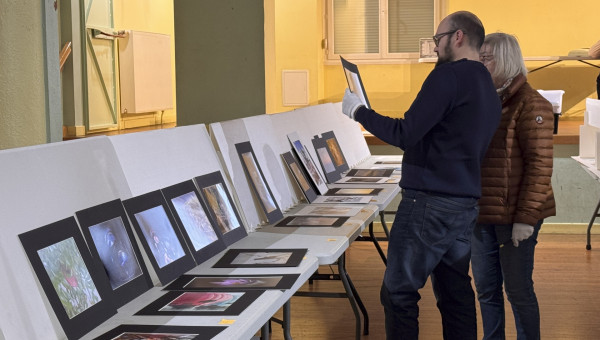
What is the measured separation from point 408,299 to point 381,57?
9157mm

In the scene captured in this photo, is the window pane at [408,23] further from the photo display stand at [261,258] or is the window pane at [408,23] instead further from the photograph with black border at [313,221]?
the photo display stand at [261,258]

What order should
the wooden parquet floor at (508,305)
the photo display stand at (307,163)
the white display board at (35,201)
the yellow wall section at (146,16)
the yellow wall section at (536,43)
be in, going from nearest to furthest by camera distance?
the white display board at (35,201) → the photo display stand at (307,163) → the wooden parquet floor at (508,305) → the yellow wall section at (536,43) → the yellow wall section at (146,16)

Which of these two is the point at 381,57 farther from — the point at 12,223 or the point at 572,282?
the point at 12,223

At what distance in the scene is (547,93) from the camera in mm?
9836

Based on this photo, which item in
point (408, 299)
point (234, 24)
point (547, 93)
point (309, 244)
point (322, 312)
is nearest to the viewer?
point (309, 244)

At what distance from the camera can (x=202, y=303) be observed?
2.15 m

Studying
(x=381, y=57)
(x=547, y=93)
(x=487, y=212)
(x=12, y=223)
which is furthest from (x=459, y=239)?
(x=381, y=57)

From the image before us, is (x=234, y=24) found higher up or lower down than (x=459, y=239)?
higher up

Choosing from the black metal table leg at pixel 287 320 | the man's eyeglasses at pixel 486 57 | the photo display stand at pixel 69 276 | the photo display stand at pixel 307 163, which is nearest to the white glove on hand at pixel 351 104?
the man's eyeglasses at pixel 486 57

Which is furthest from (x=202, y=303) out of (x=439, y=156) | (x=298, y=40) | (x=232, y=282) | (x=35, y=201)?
(x=298, y=40)

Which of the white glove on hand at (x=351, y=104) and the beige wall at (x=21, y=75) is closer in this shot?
the beige wall at (x=21, y=75)

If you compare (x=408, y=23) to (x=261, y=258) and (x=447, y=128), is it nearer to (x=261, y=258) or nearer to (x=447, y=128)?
(x=447, y=128)

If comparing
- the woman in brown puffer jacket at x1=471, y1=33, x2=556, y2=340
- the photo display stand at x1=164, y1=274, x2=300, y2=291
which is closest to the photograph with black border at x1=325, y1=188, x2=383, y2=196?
the woman in brown puffer jacket at x1=471, y1=33, x2=556, y2=340

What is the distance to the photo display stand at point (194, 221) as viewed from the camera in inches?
103
